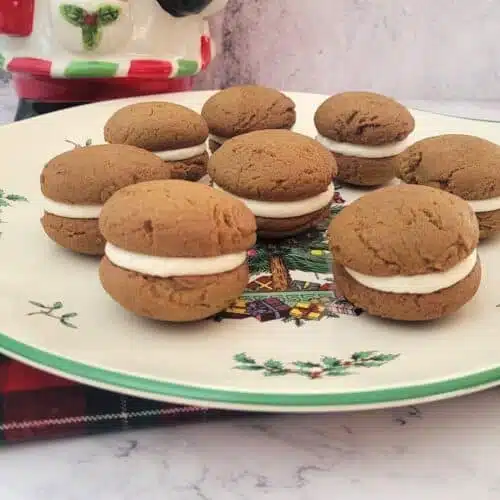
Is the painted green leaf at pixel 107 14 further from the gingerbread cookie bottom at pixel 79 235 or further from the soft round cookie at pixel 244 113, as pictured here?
the gingerbread cookie bottom at pixel 79 235

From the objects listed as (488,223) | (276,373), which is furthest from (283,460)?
(488,223)

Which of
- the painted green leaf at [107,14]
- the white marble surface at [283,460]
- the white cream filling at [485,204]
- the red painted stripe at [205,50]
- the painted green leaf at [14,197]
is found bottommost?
the white marble surface at [283,460]

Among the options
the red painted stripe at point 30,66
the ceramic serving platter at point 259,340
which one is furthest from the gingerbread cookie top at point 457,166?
the red painted stripe at point 30,66

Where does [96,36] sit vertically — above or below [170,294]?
→ above

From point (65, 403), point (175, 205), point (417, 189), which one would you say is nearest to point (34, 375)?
point (65, 403)

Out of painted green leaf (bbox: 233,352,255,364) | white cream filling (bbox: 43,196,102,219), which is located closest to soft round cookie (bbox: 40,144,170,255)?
white cream filling (bbox: 43,196,102,219)

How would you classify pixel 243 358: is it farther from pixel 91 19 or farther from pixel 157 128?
pixel 91 19
